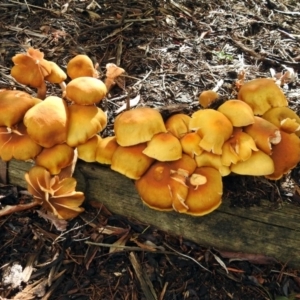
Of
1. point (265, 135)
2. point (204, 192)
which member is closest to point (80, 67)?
point (204, 192)

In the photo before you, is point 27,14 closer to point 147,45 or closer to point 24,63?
point 147,45

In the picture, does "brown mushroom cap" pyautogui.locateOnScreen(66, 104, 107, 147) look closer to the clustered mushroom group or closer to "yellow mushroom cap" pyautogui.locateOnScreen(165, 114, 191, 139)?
the clustered mushroom group

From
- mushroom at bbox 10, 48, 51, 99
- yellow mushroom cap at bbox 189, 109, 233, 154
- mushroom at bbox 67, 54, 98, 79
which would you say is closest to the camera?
yellow mushroom cap at bbox 189, 109, 233, 154

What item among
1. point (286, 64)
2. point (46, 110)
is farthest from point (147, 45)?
point (46, 110)

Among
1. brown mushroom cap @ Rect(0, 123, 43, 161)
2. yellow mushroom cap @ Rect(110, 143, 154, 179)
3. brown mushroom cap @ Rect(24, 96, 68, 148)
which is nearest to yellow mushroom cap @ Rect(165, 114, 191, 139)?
yellow mushroom cap @ Rect(110, 143, 154, 179)

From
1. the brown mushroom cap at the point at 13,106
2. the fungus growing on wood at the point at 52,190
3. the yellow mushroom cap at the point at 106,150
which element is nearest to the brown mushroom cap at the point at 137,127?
the yellow mushroom cap at the point at 106,150

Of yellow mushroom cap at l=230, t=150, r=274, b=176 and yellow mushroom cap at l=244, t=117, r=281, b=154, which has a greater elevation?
yellow mushroom cap at l=244, t=117, r=281, b=154
